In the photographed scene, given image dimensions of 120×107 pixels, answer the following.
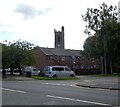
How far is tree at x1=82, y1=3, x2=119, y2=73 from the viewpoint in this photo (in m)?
63.5

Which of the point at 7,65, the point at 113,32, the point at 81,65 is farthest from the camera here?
the point at 81,65

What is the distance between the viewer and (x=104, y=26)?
210 ft

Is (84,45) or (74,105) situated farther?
(84,45)

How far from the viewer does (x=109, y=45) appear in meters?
64.8

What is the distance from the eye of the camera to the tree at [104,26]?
6353cm

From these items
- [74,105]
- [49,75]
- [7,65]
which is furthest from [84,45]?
[74,105]

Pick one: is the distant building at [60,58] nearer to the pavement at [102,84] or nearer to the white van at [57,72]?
the white van at [57,72]

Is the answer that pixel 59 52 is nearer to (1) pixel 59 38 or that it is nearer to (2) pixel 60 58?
(2) pixel 60 58

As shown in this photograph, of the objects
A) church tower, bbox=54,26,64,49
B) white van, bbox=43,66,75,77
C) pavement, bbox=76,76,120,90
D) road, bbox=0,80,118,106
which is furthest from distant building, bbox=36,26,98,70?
road, bbox=0,80,118,106

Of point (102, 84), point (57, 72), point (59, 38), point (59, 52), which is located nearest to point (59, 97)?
point (102, 84)

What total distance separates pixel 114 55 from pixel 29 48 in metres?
17.1

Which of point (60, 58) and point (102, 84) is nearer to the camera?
point (102, 84)

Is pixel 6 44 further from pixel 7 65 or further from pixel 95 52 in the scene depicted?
pixel 95 52

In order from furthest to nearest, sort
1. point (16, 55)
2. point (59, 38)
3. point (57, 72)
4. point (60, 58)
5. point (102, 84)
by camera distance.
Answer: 1. point (59, 38)
2. point (60, 58)
3. point (16, 55)
4. point (57, 72)
5. point (102, 84)
